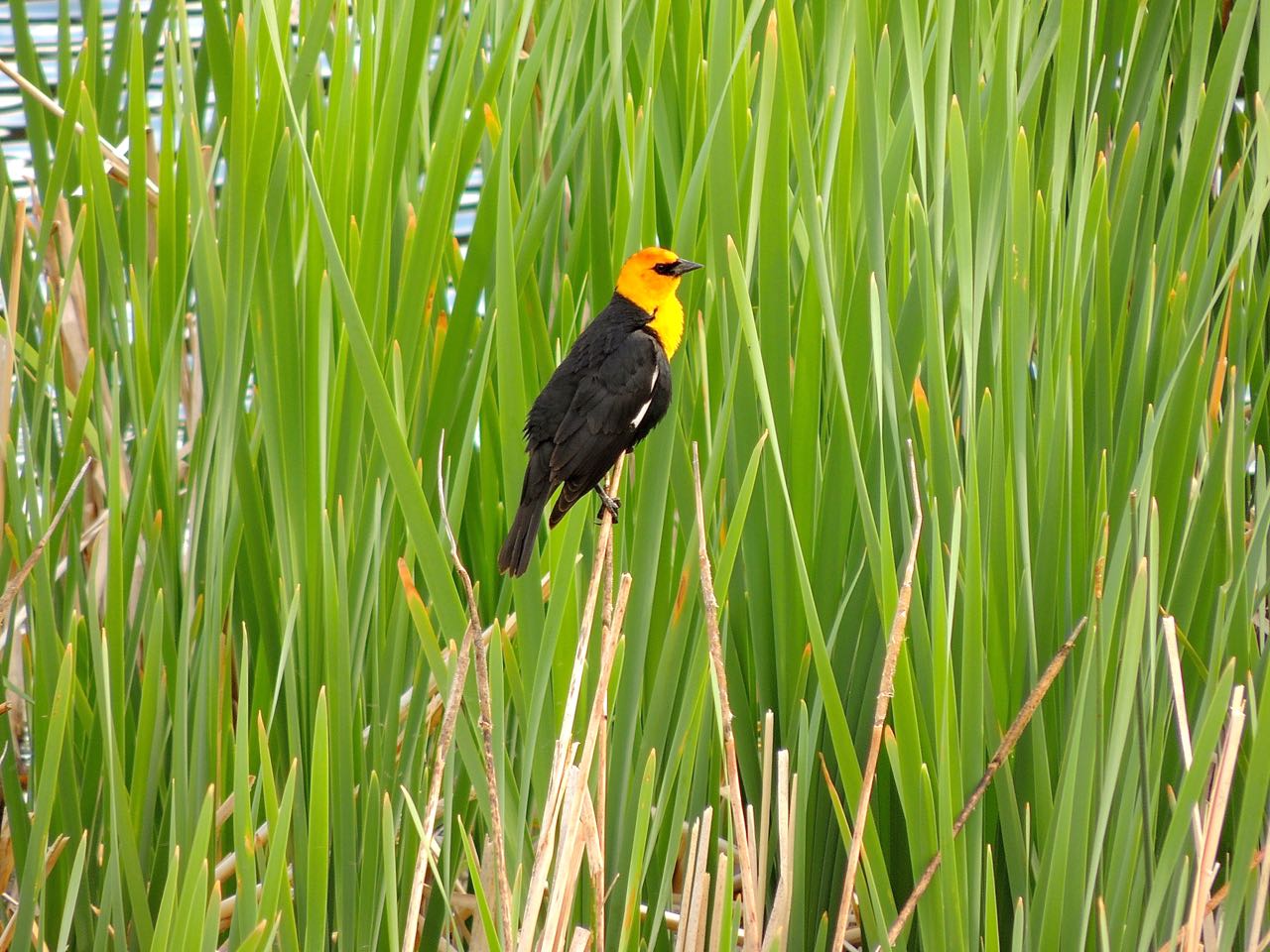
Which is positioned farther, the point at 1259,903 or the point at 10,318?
the point at 10,318

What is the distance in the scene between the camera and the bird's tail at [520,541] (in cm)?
145

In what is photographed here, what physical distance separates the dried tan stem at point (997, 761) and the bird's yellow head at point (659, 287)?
0.54m

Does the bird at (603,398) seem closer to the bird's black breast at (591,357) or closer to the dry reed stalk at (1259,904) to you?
the bird's black breast at (591,357)

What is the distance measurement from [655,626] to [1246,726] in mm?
689

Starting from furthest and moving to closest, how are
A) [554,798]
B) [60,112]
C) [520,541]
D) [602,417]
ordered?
[60,112] < [602,417] < [520,541] < [554,798]

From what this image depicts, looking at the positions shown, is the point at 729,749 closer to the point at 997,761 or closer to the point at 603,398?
the point at 997,761

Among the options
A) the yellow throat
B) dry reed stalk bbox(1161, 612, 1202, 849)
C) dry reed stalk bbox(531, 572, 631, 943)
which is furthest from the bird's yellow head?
dry reed stalk bbox(1161, 612, 1202, 849)

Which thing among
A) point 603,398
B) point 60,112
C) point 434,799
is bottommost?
point 434,799

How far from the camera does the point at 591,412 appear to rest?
1.66 meters

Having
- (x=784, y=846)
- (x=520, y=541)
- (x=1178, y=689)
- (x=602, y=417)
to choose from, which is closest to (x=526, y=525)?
(x=520, y=541)

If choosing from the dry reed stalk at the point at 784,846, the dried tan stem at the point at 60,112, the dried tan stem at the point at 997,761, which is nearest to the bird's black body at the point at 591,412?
the dry reed stalk at the point at 784,846

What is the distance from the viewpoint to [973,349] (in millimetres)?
1369

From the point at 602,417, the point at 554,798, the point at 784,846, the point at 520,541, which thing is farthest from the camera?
the point at 602,417

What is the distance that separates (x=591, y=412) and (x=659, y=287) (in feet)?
0.62
